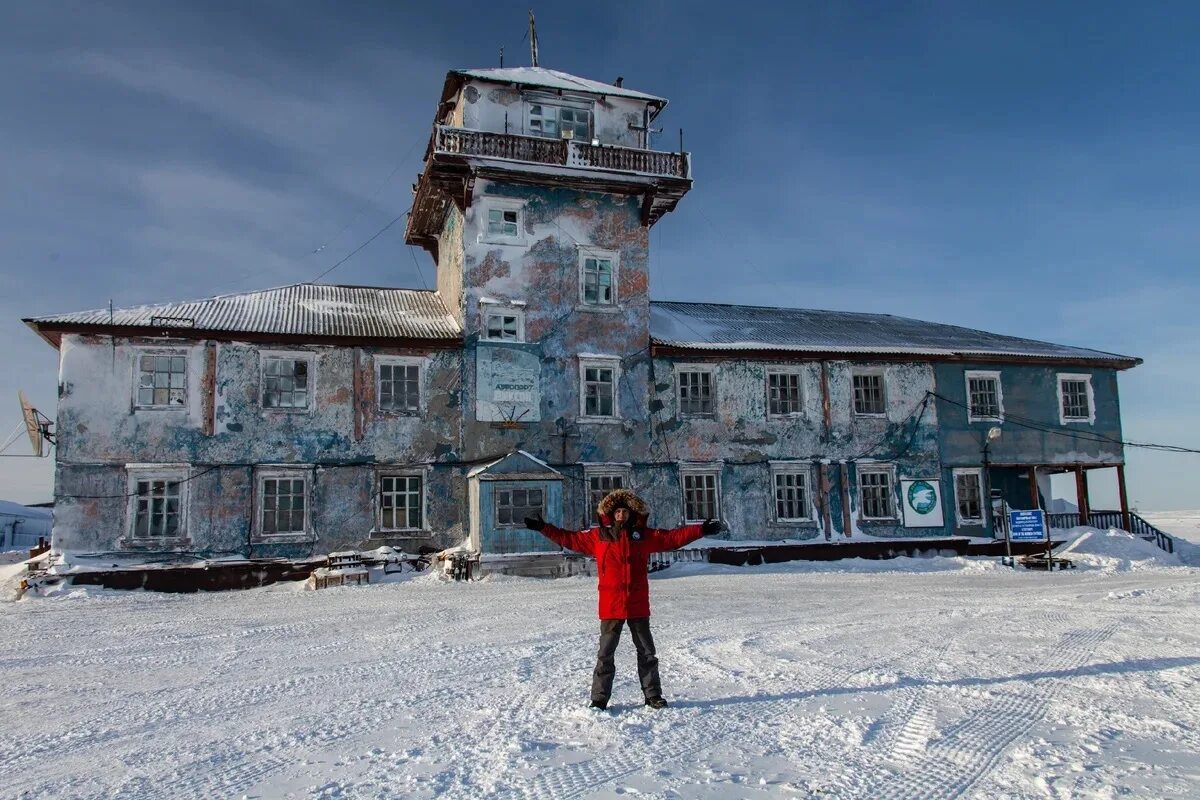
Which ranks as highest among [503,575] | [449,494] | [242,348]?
[242,348]

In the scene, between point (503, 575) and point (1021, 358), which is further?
point (1021, 358)

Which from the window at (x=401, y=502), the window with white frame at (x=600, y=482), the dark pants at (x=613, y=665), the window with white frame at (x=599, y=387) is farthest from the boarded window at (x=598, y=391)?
the dark pants at (x=613, y=665)

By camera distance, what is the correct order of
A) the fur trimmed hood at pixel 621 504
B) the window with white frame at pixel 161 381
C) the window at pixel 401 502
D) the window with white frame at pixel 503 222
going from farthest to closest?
the window with white frame at pixel 503 222 < the window at pixel 401 502 < the window with white frame at pixel 161 381 < the fur trimmed hood at pixel 621 504

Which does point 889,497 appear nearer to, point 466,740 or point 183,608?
point 183,608

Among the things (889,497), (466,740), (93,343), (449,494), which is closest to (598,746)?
(466,740)

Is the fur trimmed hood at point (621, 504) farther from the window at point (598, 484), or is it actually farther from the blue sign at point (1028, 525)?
the blue sign at point (1028, 525)

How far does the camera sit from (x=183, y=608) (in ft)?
49.2

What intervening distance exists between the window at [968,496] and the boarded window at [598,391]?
9982 millimetres

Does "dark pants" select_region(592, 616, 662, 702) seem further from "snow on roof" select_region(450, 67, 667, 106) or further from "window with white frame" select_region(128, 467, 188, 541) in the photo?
"snow on roof" select_region(450, 67, 667, 106)

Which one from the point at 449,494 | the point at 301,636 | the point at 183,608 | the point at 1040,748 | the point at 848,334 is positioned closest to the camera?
the point at 1040,748

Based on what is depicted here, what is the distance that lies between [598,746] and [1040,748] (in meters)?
2.69

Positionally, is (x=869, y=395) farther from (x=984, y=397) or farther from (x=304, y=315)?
(x=304, y=315)

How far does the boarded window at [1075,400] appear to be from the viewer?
25812 millimetres

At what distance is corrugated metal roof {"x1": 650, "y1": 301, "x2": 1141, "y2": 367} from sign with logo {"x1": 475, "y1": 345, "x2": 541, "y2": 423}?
3.37 meters
